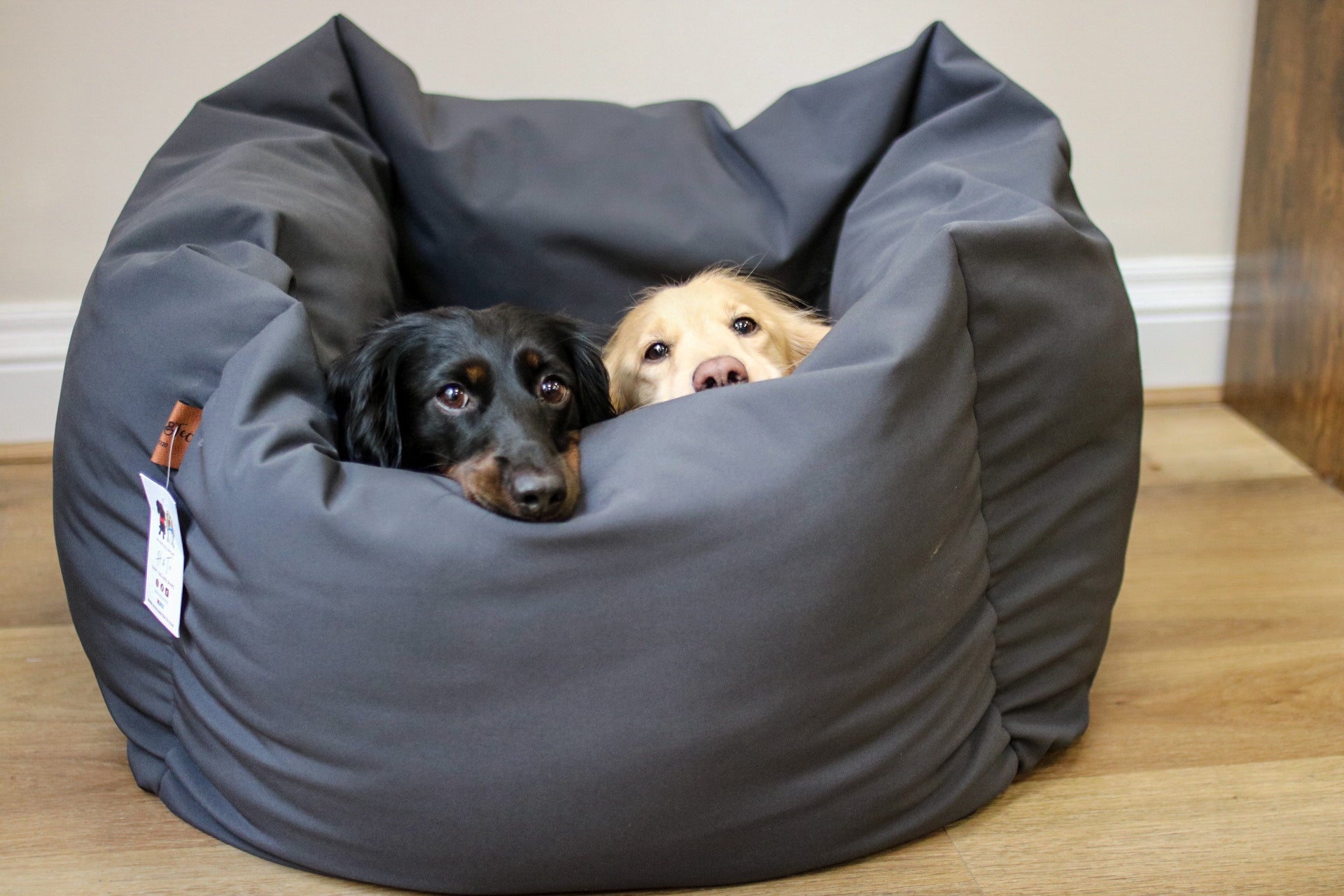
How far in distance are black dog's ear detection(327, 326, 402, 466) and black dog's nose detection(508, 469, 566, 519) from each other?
13.0 inches

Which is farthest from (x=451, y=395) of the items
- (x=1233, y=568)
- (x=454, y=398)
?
(x=1233, y=568)

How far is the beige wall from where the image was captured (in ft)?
9.69

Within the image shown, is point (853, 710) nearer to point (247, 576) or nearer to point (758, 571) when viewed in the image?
point (758, 571)

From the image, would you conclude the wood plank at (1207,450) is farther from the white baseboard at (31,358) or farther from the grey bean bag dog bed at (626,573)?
the white baseboard at (31,358)

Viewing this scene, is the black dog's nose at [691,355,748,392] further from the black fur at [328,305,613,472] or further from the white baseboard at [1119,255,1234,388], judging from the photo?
the white baseboard at [1119,255,1234,388]

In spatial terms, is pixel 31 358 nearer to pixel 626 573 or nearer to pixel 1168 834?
pixel 626 573

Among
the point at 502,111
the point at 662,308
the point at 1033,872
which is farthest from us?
the point at 502,111

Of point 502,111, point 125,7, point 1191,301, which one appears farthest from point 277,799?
point 1191,301

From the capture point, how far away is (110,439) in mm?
1635

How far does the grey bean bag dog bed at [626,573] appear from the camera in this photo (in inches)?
53.7

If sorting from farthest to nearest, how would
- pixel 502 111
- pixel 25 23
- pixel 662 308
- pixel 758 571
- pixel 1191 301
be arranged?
pixel 1191 301 < pixel 25 23 < pixel 502 111 < pixel 662 308 < pixel 758 571

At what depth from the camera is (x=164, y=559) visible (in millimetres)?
1556

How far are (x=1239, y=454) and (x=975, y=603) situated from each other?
5.53 ft

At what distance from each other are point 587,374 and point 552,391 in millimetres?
133
